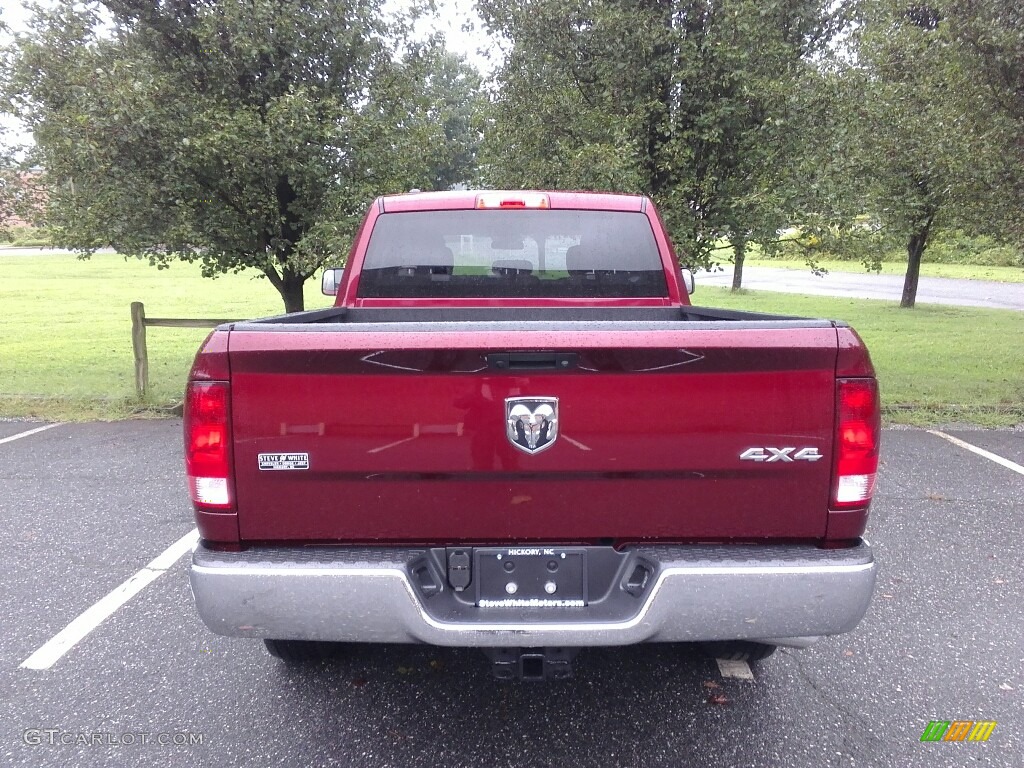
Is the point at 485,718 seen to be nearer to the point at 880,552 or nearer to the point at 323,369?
the point at 323,369

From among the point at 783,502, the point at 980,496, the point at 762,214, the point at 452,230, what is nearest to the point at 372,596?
the point at 783,502

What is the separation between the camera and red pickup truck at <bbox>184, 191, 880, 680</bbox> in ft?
6.93

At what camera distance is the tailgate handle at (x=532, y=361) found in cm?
210

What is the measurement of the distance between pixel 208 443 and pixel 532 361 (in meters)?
0.98

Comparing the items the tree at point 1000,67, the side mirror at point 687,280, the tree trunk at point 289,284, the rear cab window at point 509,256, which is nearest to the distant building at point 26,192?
the tree trunk at point 289,284

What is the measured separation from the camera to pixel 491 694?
9.68ft

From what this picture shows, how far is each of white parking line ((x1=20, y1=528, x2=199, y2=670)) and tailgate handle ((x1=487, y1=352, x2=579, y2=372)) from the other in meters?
2.23

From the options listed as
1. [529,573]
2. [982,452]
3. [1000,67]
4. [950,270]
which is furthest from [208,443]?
[950,270]

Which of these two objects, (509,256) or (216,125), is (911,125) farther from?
(216,125)

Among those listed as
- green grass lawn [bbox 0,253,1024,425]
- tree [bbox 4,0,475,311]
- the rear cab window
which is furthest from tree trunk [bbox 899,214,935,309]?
the rear cab window

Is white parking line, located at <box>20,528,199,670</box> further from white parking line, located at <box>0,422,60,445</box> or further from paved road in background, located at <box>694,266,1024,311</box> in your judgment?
paved road in background, located at <box>694,266,1024,311</box>

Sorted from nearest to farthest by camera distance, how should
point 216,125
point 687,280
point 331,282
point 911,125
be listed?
point 687,280, point 331,282, point 216,125, point 911,125

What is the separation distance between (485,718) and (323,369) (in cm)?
155

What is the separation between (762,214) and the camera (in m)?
7.52
